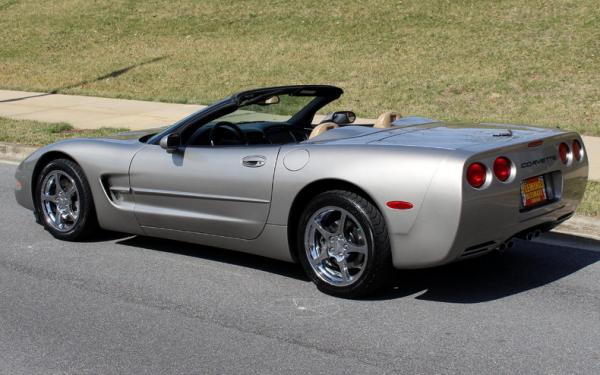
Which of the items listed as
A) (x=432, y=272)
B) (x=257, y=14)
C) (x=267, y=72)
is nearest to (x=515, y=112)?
(x=267, y=72)

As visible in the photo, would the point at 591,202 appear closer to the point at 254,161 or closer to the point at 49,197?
the point at 254,161

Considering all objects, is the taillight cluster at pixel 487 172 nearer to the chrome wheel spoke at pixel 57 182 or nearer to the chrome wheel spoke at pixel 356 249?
A: the chrome wheel spoke at pixel 356 249

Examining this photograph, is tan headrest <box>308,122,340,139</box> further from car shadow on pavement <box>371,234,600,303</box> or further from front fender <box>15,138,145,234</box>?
front fender <box>15,138,145,234</box>

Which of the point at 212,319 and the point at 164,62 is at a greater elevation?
the point at 164,62

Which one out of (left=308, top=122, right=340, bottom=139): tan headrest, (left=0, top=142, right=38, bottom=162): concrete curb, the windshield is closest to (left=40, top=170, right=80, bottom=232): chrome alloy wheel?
the windshield

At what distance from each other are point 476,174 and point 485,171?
8 cm

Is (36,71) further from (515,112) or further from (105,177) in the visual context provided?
(105,177)

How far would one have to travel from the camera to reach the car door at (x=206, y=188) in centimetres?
617

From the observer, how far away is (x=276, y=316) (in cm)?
563

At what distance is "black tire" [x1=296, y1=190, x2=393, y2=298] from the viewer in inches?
219

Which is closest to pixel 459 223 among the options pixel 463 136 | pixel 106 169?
pixel 463 136

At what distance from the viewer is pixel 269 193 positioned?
19.9 feet

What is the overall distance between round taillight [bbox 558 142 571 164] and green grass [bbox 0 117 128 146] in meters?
7.56

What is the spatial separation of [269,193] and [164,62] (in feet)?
49.9
